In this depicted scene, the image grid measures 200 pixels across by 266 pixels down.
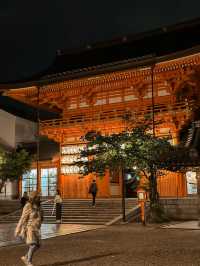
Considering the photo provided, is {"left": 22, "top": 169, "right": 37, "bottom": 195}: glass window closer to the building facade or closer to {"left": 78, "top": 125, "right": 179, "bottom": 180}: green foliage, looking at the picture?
the building facade

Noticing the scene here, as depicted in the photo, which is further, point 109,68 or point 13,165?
point 109,68

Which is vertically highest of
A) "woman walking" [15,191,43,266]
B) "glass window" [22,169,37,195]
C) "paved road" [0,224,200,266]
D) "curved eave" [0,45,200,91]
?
"curved eave" [0,45,200,91]

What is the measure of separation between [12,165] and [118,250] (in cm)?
1622

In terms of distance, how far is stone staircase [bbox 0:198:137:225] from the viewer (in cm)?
2200

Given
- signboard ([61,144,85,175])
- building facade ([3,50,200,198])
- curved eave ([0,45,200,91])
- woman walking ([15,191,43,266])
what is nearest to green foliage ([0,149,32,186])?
building facade ([3,50,200,198])

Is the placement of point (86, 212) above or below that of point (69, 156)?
below

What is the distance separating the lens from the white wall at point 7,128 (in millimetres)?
33562

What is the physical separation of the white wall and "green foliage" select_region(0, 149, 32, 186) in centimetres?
639

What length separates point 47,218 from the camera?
23875mm

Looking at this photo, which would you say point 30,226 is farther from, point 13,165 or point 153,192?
point 13,165

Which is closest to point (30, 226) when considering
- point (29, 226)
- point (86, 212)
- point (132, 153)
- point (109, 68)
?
point (29, 226)

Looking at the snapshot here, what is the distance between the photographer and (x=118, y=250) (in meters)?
11.7

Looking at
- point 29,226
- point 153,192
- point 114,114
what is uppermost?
point 114,114

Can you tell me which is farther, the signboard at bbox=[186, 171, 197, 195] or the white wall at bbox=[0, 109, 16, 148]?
the white wall at bbox=[0, 109, 16, 148]
